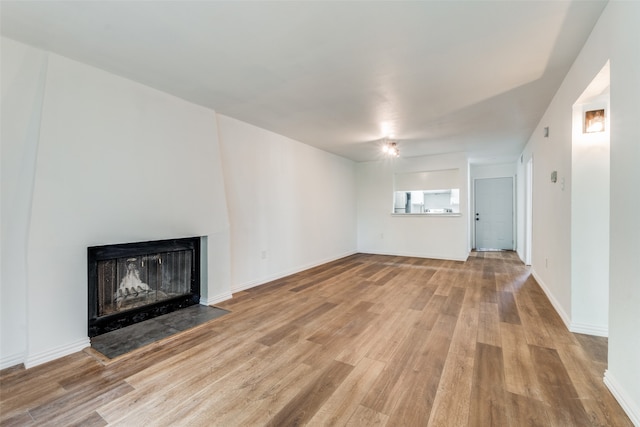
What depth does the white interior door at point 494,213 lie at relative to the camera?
7.34 m

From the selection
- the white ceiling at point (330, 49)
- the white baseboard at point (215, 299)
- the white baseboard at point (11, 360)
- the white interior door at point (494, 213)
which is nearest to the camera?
the white ceiling at point (330, 49)

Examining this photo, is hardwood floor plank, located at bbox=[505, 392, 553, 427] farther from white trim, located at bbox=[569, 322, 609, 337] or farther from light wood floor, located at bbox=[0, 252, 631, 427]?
white trim, located at bbox=[569, 322, 609, 337]

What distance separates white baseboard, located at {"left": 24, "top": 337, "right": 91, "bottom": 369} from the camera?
2.02 m

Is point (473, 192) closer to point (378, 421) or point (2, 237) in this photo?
point (378, 421)

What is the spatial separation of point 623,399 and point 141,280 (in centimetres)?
383

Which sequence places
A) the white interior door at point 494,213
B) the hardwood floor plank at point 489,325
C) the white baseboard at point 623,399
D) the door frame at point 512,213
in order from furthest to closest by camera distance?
the white interior door at point 494,213 < the door frame at point 512,213 < the hardwood floor plank at point 489,325 < the white baseboard at point 623,399

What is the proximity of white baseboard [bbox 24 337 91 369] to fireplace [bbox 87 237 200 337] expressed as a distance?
0.09 m

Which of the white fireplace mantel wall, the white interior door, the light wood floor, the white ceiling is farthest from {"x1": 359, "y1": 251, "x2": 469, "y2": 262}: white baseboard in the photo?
the white fireplace mantel wall

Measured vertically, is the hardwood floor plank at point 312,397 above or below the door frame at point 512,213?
below

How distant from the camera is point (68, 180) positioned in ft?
7.27

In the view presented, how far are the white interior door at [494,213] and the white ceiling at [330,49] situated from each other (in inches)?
176

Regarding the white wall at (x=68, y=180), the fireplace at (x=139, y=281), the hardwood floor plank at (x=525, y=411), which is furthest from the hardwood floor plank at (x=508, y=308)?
the white wall at (x=68, y=180)

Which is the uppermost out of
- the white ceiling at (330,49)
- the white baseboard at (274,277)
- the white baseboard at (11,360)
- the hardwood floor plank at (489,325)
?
the white ceiling at (330,49)

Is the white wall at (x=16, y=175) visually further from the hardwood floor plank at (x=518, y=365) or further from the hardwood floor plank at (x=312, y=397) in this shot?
the hardwood floor plank at (x=518, y=365)
